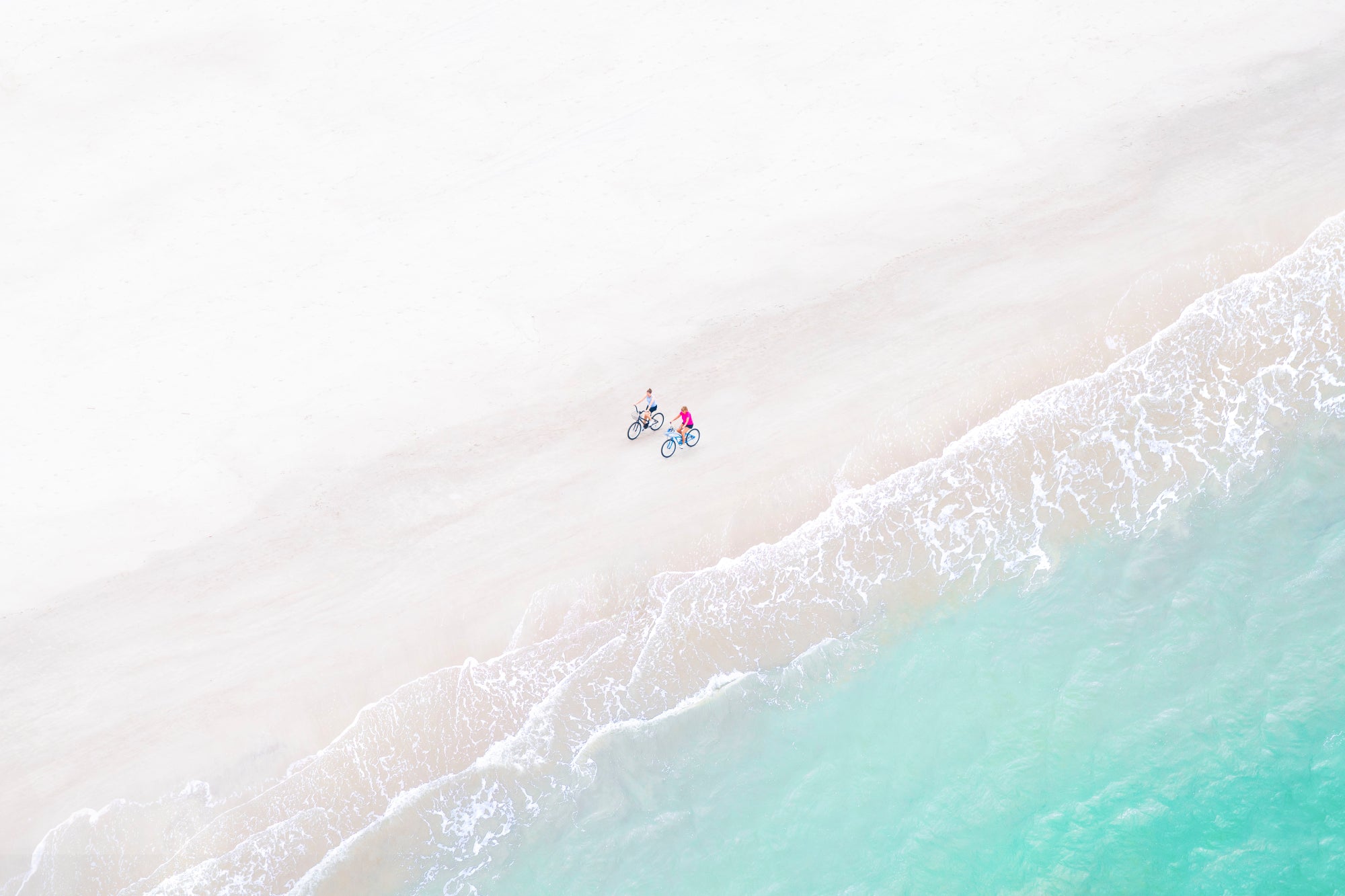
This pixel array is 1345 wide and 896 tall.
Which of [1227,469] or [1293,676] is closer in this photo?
[1293,676]

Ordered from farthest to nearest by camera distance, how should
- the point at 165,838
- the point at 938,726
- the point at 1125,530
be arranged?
the point at 1125,530, the point at 938,726, the point at 165,838

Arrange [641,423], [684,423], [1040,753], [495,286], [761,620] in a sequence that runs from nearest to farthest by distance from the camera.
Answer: [1040,753] → [684,423] → [761,620] → [641,423] → [495,286]

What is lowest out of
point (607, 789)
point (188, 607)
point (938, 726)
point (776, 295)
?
point (938, 726)

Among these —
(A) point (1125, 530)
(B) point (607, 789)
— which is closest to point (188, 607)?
(B) point (607, 789)

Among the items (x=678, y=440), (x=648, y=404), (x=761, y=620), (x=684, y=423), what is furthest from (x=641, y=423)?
(x=761, y=620)

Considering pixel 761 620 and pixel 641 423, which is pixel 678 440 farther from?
pixel 761 620

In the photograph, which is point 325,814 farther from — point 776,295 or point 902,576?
point 776,295

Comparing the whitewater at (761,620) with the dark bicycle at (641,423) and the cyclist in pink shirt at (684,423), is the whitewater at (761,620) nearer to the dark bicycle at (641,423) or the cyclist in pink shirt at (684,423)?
the cyclist in pink shirt at (684,423)
